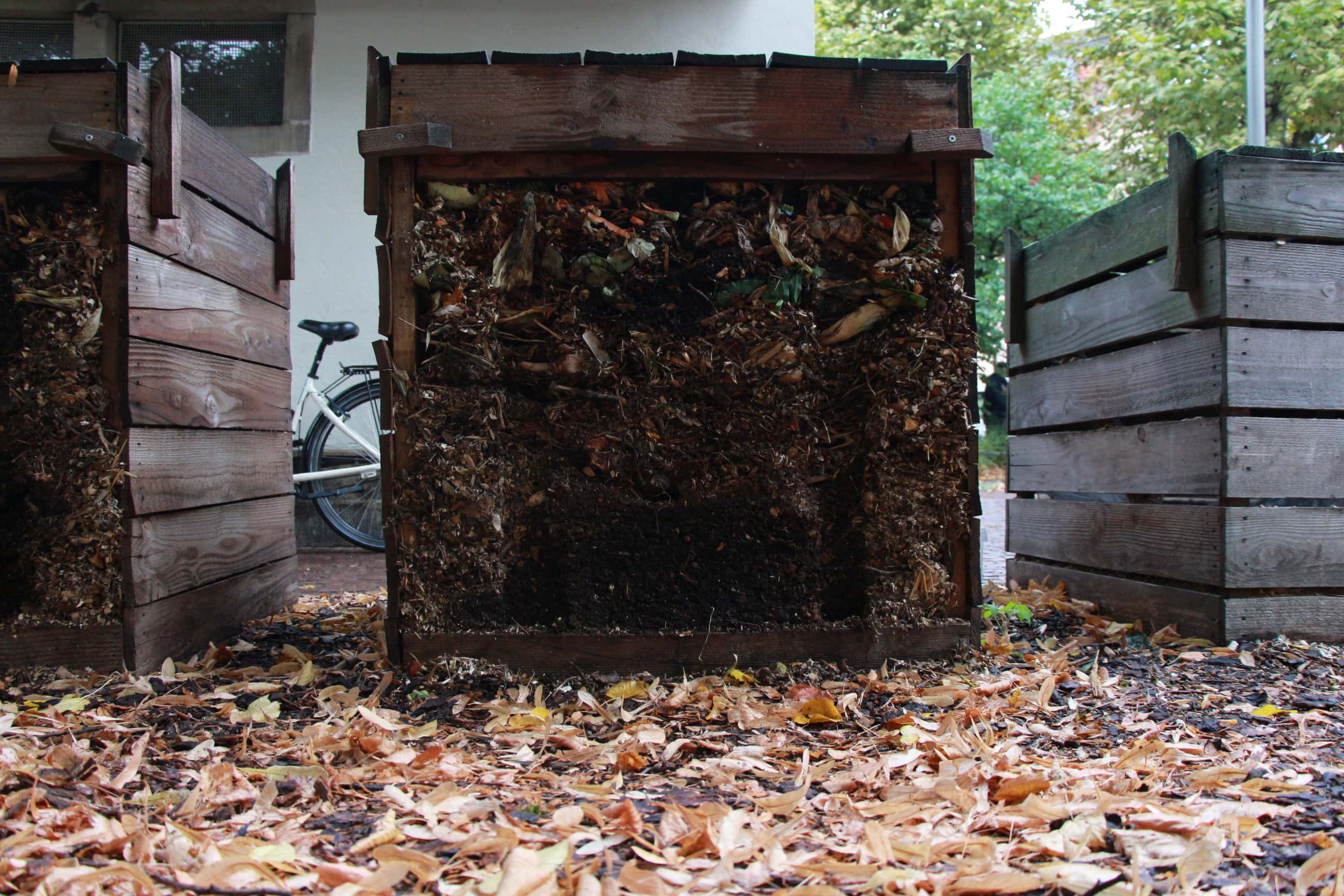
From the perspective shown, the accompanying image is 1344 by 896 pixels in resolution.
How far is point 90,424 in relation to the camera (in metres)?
2.48

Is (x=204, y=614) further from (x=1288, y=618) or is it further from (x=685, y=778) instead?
(x=1288, y=618)

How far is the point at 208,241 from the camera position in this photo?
2891 mm

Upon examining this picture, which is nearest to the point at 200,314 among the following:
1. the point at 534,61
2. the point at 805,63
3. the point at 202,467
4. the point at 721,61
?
the point at 202,467

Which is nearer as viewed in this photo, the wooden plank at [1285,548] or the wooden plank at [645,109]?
the wooden plank at [645,109]

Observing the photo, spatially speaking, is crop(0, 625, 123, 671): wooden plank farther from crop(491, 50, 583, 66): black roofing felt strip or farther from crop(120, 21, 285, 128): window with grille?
crop(120, 21, 285, 128): window with grille

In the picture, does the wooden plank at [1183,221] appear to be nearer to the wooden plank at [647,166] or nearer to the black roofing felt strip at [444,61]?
the wooden plank at [647,166]

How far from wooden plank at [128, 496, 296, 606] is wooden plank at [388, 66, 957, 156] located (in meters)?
1.34

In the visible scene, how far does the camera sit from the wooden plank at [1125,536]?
2.83 meters

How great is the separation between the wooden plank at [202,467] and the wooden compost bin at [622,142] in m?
0.67

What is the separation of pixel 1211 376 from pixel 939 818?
1.83m

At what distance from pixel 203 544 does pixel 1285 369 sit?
11.0ft

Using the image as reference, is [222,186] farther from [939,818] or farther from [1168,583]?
[1168,583]

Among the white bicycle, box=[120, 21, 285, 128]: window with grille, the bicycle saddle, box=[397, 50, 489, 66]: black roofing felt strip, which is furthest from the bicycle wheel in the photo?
box=[397, 50, 489, 66]: black roofing felt strip

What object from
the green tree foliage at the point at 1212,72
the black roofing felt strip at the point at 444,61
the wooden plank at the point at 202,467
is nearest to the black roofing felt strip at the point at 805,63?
the black roofing felt strip at the point at 444,61
